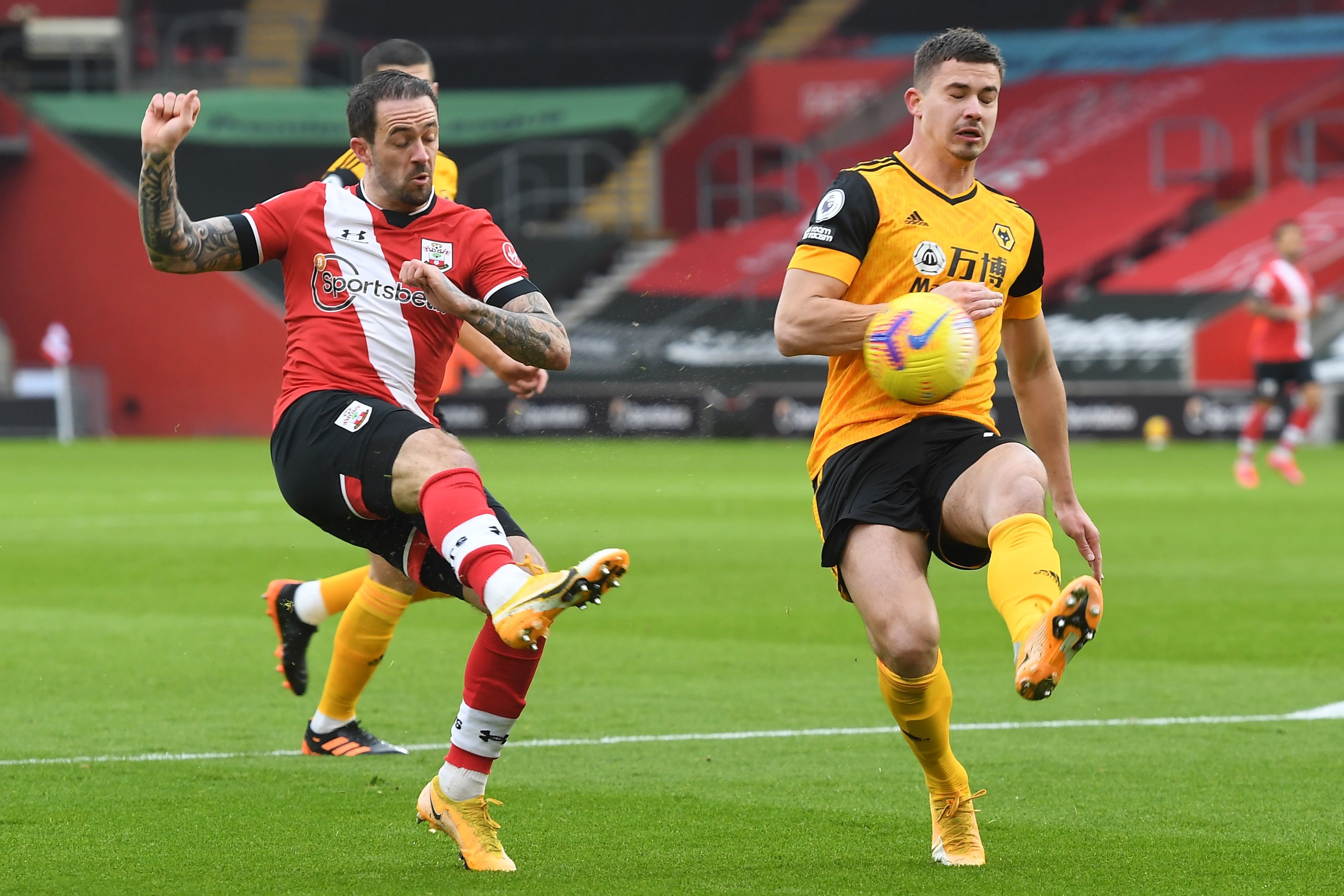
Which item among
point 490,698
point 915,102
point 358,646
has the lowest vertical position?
point 358,646

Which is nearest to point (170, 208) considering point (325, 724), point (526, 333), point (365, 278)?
point (365, 278)

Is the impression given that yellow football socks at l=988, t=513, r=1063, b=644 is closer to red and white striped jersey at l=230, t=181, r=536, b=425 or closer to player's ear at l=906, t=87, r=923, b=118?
player's ear at l=906, t=87, r=923, b=118

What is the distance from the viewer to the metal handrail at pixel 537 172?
36.0 metres

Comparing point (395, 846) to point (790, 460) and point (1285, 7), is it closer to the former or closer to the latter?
point (790, 460)

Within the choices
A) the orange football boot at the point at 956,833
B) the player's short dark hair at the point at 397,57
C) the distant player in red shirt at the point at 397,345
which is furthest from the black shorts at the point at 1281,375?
the distant player in red shirt at the point at 397,345

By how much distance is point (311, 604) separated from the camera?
6.98 m

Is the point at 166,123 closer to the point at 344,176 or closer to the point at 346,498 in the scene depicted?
the point at 346,498

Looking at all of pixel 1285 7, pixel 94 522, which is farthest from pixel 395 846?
pixel 1285 7

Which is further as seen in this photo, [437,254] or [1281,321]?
[1281,321]

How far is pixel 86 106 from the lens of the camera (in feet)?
117

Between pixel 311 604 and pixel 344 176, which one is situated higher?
pixel 344 176

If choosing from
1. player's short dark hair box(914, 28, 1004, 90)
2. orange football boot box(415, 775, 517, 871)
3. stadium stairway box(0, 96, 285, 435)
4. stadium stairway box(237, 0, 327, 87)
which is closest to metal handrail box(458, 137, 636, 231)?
stadium stairway box(237, 0, 327, 87)

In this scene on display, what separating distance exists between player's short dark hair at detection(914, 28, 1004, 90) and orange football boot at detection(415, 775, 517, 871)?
2.26 m

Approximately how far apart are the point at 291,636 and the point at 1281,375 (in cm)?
1534
